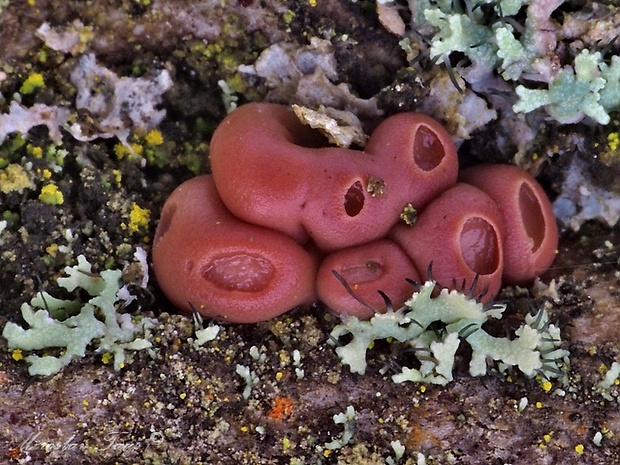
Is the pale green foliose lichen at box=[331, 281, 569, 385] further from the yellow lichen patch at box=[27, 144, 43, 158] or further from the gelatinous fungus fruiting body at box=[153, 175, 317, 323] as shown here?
the yellow lichen patch at box=[27, 144, 43, 158]

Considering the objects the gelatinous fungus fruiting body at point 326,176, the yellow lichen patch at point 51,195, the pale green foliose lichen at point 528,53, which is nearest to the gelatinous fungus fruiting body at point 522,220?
the gelatinous fungus fruiting body at point 326,176

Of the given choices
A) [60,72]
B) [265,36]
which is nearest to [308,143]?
[265,36]

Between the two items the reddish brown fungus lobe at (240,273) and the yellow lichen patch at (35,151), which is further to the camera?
the yellow lichen patch at (35,151)

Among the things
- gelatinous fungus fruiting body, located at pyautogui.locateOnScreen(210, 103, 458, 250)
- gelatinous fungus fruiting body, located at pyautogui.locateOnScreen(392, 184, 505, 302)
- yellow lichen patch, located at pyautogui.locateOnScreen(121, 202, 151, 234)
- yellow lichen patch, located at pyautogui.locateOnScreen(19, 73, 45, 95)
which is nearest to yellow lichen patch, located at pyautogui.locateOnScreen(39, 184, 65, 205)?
yellow lichen patch, located at pyautogui.locateOnScreen(121, 202, 151, 234)

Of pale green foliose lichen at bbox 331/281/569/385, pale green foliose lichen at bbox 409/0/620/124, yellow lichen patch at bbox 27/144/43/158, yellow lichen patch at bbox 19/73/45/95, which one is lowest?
pale green foliose lichen at bbox 331/281/569/385

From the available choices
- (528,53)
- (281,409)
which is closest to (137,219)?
(281,409)

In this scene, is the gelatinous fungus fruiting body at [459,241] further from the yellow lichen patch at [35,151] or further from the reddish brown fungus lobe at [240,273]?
the yellow lichen patch at [35,151]
